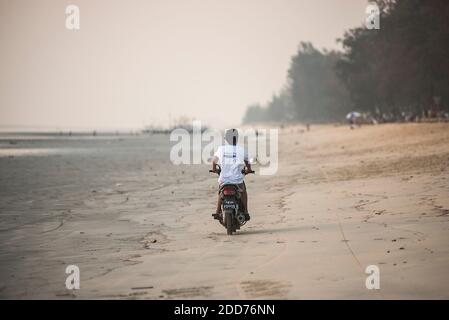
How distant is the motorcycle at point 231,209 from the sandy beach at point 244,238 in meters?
0.26

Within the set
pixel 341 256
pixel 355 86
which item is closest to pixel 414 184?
pixel 341 256

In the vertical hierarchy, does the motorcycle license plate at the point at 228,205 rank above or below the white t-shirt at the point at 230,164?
below

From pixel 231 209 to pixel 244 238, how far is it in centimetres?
92

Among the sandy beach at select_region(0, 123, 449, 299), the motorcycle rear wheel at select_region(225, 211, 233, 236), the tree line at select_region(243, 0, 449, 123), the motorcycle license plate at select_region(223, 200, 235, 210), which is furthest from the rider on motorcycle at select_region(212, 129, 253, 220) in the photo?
the tree line at select_region(243, 0, 449, 123)

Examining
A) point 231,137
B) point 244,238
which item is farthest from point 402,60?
point 244,238

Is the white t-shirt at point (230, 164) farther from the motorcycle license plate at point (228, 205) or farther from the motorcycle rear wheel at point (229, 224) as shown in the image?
the motorcycle rear wheel at point (229, 224)

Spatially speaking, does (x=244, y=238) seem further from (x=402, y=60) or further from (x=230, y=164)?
(x=402, y=60)

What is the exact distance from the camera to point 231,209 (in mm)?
12203

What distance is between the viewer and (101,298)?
24.6 feet

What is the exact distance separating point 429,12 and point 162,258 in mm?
42562

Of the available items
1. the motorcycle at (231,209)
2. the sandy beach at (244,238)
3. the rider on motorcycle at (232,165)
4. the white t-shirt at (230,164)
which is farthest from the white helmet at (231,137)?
the sandy beach at (244,238)

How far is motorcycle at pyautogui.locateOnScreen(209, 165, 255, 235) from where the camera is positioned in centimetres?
1205

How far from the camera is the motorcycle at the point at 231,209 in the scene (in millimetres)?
12047

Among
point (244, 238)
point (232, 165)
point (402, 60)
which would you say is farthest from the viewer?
point (402, 60)
